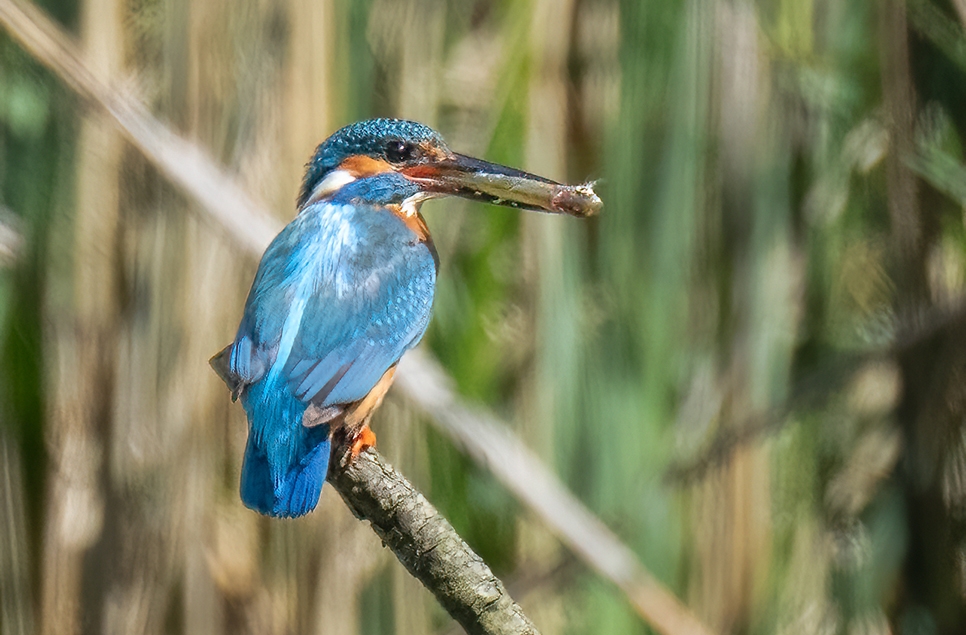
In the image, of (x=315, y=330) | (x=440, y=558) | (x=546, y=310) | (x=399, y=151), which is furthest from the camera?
(x=546, y=310)

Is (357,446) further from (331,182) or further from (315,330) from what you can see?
(331,182)

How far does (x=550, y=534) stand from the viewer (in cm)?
191

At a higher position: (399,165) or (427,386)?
(399,165)

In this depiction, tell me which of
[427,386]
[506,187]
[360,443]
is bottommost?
[427,386]

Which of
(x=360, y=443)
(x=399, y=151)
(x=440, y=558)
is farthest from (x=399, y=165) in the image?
(x=440, y=558)

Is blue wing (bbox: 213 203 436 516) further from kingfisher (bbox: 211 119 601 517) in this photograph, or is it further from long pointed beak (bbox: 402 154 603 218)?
A: long pointed beak (bbox: 402 154 603 218)

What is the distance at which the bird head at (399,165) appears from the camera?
1500 mm

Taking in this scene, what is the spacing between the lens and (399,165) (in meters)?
1.63

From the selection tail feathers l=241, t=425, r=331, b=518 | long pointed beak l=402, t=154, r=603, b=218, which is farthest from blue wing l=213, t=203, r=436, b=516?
long pointed beak l=402, t=154, r=603, b=218

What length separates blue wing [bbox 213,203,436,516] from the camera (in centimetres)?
122

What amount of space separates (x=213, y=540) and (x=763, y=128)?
4.01ft

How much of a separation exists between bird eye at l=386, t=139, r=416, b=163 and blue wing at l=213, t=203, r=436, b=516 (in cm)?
10

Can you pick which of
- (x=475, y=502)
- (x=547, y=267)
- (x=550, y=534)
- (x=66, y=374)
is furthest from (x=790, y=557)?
(x=66, y=374)

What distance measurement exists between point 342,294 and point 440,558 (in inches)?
21.3
